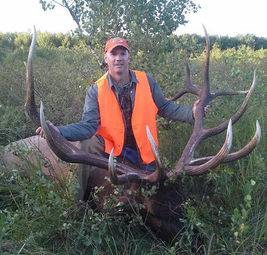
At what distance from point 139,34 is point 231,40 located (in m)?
30.7

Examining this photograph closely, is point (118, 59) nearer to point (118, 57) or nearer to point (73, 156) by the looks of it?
point (118, 57)

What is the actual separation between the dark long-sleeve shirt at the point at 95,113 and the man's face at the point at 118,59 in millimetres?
116

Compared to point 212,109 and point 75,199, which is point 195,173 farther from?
point 212,109

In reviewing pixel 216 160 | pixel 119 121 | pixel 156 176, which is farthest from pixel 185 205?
pixel 119 121

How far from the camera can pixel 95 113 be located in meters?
3.82

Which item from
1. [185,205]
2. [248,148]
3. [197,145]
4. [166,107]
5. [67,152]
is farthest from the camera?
[166,107]

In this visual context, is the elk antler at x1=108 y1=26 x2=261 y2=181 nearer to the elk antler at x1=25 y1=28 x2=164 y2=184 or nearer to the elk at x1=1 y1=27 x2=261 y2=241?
the elk at x1=1 y1=27 x2=261 y2=241

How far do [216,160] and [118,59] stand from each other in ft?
5.79

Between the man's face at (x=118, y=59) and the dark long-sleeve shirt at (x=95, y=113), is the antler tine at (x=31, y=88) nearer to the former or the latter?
the dark long-sleeve shirt at (x=95, y=113)

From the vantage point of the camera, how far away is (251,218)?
10.9 ft

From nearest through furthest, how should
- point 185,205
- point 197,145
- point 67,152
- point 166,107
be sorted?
point 185,205, point 67,152, point 197,145, point 166,107

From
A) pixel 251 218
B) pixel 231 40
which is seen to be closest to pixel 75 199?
pixel 251 218

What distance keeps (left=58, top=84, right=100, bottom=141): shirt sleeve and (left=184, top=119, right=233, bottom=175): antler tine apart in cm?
111

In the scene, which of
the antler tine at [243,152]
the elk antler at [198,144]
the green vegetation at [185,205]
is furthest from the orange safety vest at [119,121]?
the antler tine at [243,152]
